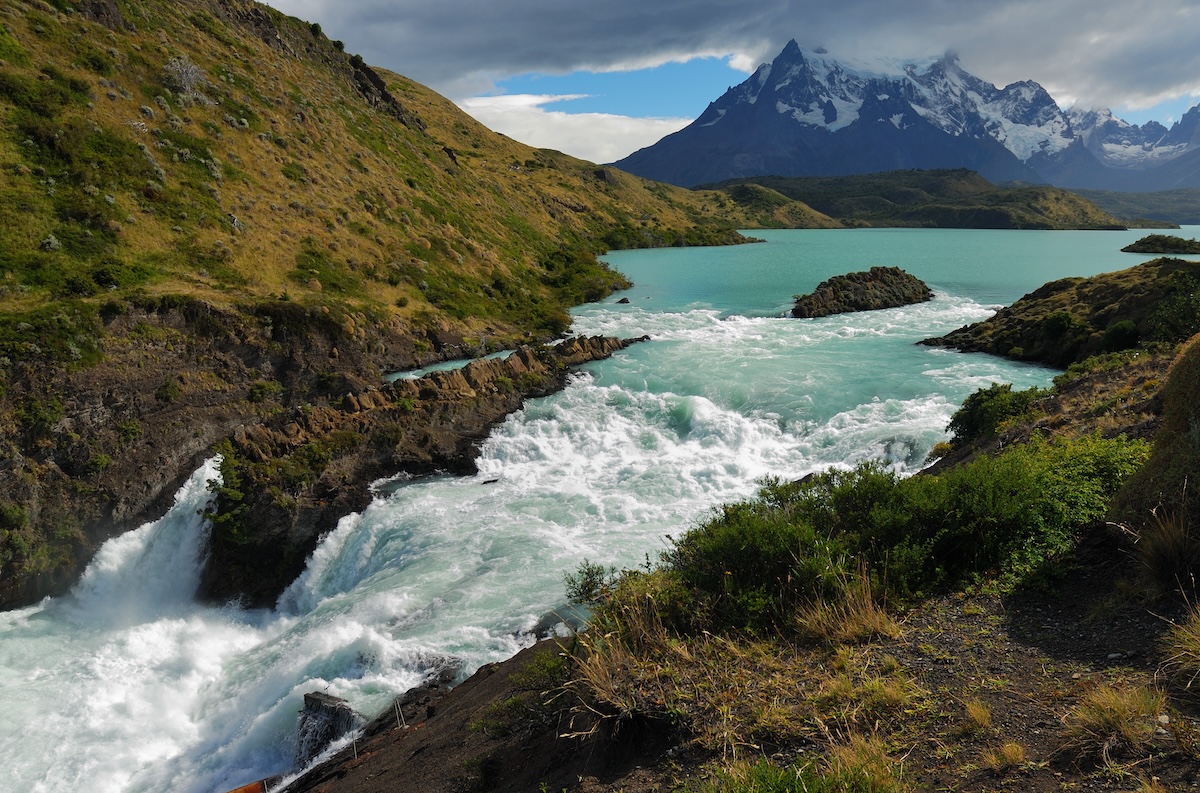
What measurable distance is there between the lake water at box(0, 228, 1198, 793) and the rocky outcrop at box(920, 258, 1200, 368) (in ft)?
9.80

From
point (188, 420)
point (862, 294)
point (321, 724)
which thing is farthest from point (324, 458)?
point (862, 294)

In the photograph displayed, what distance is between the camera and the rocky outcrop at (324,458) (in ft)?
77.1

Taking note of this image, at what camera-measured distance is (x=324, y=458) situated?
25.8m

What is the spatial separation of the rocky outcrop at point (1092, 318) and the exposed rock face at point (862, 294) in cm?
1376

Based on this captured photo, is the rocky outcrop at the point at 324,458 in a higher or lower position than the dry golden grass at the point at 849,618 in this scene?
lower

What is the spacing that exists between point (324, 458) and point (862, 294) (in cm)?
5033

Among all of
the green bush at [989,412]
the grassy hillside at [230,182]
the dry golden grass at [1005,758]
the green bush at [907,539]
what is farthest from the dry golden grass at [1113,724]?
the grassy hillside at [230,182]

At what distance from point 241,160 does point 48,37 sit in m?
11.9

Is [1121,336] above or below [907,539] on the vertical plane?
below

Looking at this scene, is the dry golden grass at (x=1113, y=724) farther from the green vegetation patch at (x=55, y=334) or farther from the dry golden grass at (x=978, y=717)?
the green vegetation patch at (x=55, y=334)

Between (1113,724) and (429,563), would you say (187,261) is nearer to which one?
(429,563)

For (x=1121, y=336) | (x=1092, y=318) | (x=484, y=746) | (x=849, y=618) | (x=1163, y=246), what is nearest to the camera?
(x=849, y=618)

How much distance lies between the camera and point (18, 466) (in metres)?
23.0

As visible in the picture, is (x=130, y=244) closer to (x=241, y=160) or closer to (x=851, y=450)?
(x=241, y=160)
